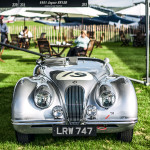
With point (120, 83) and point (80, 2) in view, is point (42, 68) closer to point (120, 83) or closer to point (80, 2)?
point (120, 83)

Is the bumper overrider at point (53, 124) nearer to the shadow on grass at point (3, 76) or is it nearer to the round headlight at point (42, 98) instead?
the round headlight at point (42, 98)

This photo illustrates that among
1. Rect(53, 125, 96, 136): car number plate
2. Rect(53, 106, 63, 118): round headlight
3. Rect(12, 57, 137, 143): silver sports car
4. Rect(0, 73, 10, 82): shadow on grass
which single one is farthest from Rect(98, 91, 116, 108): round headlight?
Rect(0, 73, 10, 82): shadow on grass

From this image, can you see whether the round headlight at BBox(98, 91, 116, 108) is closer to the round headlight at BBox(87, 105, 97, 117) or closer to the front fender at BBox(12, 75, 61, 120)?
the round headlight at BBox(87, 105, 97, 117)

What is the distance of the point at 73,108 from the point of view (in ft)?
12.4

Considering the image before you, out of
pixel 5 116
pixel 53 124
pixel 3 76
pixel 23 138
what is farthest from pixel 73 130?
pixel 3 76

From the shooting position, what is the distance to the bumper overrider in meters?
3.70

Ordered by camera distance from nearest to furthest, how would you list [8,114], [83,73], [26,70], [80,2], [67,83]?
[67,83] < [83,73] < [8,114] < [80,2] < [26,70]

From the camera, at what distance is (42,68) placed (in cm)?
484

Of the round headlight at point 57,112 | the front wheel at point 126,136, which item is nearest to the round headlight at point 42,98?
the round headlight at point 57,112

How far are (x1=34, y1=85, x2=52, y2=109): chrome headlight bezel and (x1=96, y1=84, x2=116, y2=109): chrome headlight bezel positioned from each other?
64cm

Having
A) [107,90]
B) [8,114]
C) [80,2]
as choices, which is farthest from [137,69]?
[107,90]

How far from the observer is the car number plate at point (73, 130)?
3.64m

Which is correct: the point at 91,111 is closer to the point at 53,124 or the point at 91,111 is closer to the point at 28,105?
the point at 53,124

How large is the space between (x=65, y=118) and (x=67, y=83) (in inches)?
20.1
